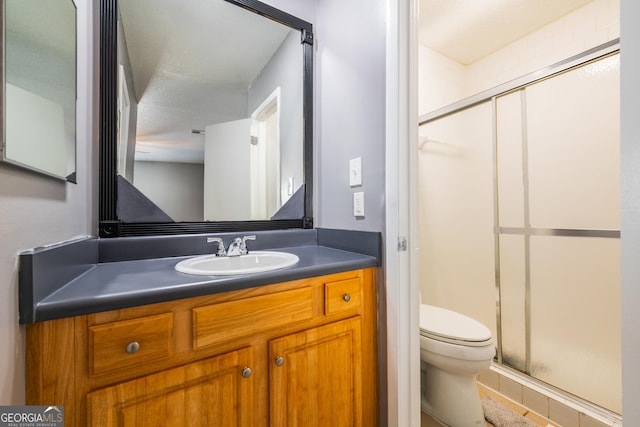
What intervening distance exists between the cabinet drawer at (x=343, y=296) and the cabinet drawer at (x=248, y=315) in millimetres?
70

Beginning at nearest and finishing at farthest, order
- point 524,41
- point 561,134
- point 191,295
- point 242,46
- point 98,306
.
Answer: point 98,306
point 191,295
point 242,46
point 561,134
point 524,41

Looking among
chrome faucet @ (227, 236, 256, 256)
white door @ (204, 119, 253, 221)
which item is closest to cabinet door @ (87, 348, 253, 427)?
chrome faucet @ (227, 236, 256, 256)

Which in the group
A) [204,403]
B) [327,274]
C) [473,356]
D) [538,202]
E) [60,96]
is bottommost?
[473,356]

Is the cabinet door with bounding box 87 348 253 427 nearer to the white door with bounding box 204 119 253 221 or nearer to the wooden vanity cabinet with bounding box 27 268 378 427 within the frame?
the wooden vanity cabinet with bounding box 27 268 378 427

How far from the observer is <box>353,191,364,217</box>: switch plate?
1.16m

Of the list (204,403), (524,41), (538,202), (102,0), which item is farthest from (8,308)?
(524,41)

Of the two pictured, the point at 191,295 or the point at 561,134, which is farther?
the point at 561,134

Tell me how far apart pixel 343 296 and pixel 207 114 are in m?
Answer: 1.04

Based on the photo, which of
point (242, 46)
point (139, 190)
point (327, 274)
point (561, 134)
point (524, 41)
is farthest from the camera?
point (524, 41)

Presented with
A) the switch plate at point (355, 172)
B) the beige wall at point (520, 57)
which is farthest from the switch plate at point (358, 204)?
the beige wall at point (520, 57)

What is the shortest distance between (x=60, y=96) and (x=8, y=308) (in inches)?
22.8

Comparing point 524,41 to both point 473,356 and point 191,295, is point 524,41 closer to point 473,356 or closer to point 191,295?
point 473,356

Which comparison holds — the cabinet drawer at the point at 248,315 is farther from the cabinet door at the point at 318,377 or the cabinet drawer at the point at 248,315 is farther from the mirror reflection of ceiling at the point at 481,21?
the mirror reflection of ceiling at the point at 481,21

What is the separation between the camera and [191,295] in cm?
69
